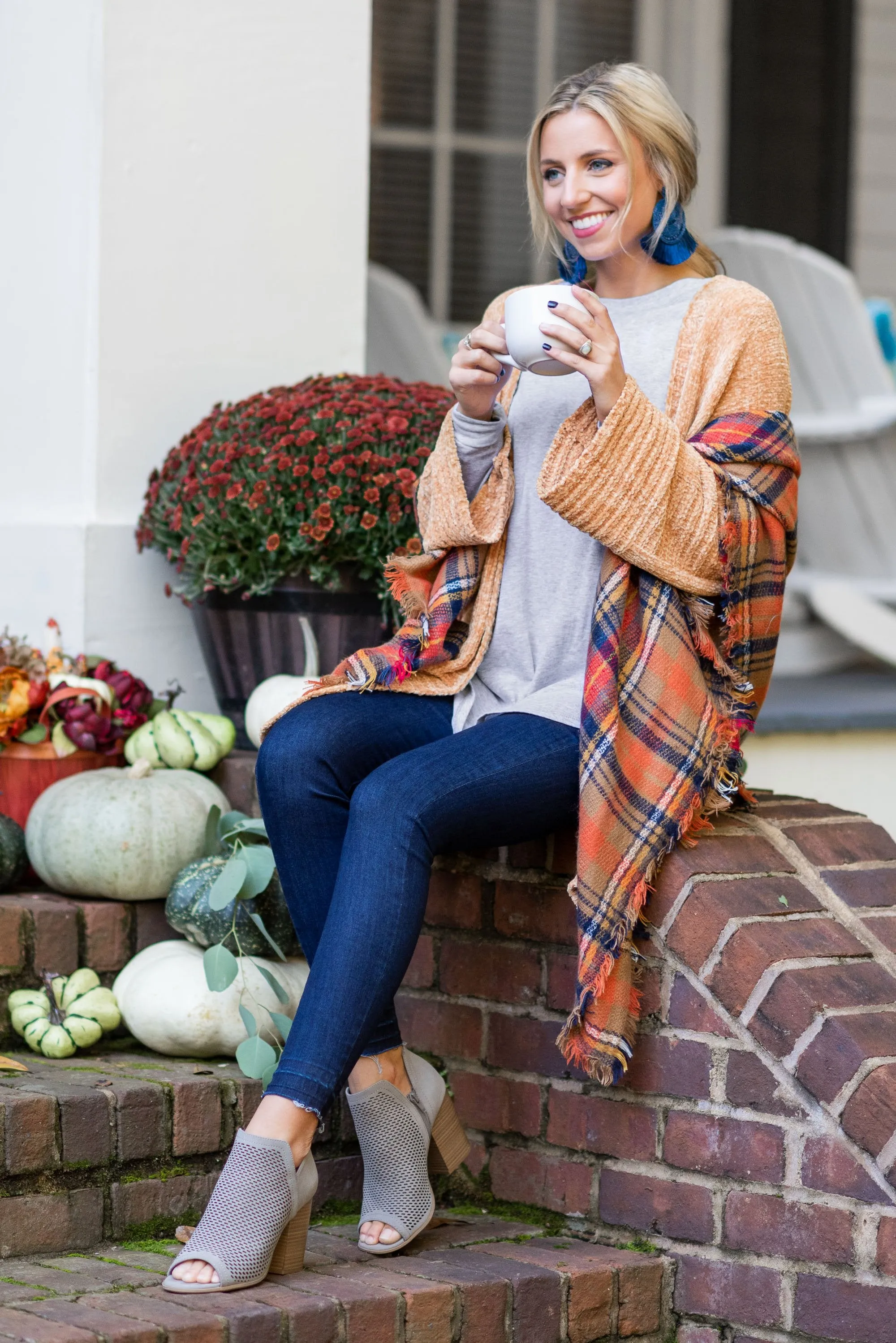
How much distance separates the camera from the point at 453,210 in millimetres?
5676

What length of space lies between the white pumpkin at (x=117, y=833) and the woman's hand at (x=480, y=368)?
768 mm

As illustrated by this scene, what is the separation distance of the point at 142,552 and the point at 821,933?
4.60 ft

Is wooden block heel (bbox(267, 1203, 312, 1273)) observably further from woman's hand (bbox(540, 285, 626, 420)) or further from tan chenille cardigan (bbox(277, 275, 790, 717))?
woman's hand (bbox(540, 285, 626, 420))

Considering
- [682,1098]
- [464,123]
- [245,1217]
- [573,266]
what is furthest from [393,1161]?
[464,123]

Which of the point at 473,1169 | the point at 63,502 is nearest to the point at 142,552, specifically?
the point at 63,502

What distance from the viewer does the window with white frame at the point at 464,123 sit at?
5566 millimetres

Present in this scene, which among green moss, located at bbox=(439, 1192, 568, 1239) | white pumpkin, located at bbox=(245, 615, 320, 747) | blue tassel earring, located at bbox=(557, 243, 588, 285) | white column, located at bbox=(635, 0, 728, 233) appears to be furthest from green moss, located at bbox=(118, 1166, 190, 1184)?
white column, located at bbox=(635, 0, 728, 233)

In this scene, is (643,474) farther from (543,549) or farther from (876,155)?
(876,155)

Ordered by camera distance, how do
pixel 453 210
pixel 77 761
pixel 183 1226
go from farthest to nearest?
pixel 453 210, pixel 77 761, pixel 183 1226

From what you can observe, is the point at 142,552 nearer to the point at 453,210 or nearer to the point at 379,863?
the point at 379,863

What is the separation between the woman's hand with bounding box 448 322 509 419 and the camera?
6.49 feet

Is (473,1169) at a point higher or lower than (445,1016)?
lower

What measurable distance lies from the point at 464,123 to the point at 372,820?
4.30m

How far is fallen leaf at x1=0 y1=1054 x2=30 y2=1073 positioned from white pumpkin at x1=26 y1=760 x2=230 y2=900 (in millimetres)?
323
